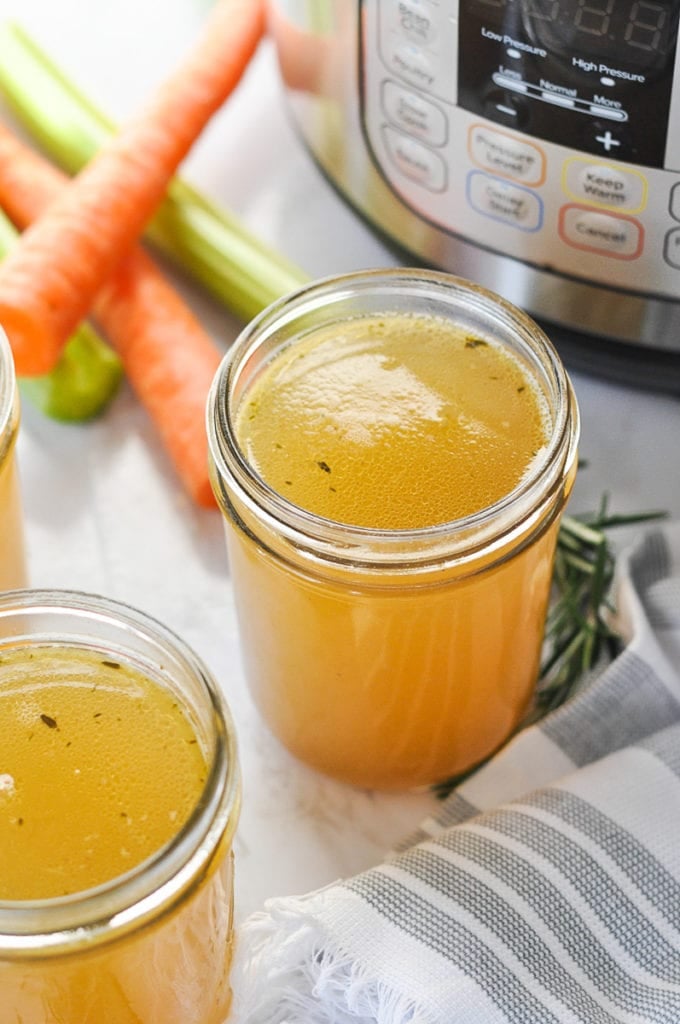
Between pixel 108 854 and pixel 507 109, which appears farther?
pixel 507 109

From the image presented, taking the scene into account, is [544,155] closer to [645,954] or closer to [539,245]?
→ [539,245]

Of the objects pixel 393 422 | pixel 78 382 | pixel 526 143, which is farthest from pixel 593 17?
pixel 78 382

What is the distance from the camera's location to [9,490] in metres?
0.91

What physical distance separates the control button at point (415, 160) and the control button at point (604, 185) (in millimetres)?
98

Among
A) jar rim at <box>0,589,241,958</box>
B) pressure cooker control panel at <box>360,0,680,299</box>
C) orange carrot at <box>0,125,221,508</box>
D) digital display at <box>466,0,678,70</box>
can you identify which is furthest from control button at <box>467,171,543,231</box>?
jar rim at <box>0,589,241,958</box>

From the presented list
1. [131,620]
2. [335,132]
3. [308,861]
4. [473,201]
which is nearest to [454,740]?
[308,861]

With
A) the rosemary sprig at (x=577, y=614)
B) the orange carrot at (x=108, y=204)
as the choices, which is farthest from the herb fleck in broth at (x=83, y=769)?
the orange carrot at (x=108, y=204)

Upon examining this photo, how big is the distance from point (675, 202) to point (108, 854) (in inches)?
21.0

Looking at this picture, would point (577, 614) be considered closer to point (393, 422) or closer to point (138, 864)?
point (393, 422)

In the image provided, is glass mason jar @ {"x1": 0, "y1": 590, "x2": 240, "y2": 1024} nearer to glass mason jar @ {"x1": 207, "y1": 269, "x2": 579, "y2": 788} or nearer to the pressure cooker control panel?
glass mason jar @ {"x1": 207, "y1": 269, "x2": 579, "y2": 788}

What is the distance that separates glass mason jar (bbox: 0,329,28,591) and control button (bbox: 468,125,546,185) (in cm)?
34

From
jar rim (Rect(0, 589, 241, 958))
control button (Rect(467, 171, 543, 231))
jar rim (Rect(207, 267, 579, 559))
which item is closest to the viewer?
jar rim (Rect(0, 589, 241, 958))

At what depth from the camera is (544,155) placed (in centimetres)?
95

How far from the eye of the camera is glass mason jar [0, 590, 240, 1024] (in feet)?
2.20
